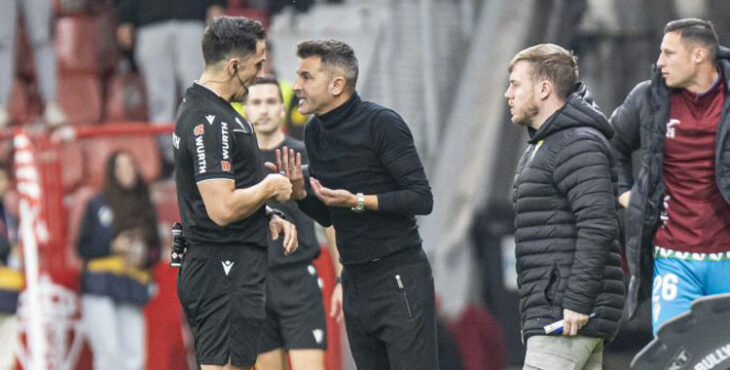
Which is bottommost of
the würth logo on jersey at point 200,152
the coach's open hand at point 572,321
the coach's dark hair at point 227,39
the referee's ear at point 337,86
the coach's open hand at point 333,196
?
the coach's open hand at point 572,321

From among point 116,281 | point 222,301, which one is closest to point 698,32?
point 222,301

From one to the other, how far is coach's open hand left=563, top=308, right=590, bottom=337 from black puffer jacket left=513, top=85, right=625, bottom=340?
3 cm

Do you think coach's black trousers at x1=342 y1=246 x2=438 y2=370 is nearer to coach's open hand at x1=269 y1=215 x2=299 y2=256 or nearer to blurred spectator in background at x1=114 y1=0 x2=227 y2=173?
coach's open hand at x1=269 y1=215 x2=299 y2=256

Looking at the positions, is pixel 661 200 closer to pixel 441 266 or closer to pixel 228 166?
pixel 228 166

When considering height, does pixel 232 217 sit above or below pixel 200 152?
below

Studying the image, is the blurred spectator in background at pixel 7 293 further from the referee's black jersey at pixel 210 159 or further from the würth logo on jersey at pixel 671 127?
the würth logo on jersey at pixel 671 127

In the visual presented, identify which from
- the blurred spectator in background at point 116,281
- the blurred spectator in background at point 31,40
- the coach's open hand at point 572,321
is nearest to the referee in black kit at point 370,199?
the coach's open hand at point 572,321

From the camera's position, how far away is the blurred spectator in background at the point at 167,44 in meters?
13.6

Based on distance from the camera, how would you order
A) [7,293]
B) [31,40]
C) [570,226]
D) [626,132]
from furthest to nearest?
[31,40] < [7,293] < [626,132] < [570,226]

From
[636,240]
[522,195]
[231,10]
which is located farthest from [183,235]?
[231,10]

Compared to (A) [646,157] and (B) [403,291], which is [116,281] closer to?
(B) [403,291]

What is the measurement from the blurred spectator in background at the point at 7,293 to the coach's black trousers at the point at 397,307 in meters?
4.15

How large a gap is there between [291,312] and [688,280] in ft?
7.70

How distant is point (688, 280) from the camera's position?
8133 millimetres
